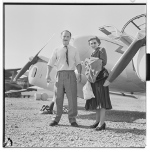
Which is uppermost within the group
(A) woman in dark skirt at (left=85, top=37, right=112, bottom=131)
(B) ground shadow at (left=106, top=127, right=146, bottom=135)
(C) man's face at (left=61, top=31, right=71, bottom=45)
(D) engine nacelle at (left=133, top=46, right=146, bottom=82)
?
(C) man's face at (left=61, top=31, right=71, bottom=45)

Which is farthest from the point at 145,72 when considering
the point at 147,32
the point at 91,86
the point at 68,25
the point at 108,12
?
the point at 68,25

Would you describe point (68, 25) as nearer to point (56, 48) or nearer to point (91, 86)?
point (56, 48)

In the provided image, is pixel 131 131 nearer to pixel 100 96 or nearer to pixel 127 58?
pixel 100 96

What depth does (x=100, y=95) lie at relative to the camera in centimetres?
241

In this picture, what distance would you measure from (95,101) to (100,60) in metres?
0.42

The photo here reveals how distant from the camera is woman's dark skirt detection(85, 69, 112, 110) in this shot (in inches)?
94.3

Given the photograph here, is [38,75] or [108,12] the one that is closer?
[108,12]

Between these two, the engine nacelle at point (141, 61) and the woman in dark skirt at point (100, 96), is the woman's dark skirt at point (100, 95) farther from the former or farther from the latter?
the engine nacelle at point (141, 61)

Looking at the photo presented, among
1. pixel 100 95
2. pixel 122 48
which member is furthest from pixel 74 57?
pixel 122 48

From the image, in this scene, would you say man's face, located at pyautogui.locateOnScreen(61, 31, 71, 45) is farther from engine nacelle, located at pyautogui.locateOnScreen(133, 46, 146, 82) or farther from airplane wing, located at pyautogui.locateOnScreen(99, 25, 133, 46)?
engine nacelle, located at pyautogui.locateOnScreen(133, 46, 146, 82)

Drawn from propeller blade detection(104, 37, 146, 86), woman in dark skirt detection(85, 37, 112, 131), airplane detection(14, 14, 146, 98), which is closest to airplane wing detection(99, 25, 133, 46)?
airplane detection(14, 14, 146, 98)

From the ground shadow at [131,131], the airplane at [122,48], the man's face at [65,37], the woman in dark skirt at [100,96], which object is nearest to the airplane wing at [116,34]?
the airplane at [122,48]

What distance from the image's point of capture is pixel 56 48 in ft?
8.27

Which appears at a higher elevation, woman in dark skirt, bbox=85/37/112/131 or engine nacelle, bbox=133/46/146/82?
engine nacelle, bbox=133/46/146/82
